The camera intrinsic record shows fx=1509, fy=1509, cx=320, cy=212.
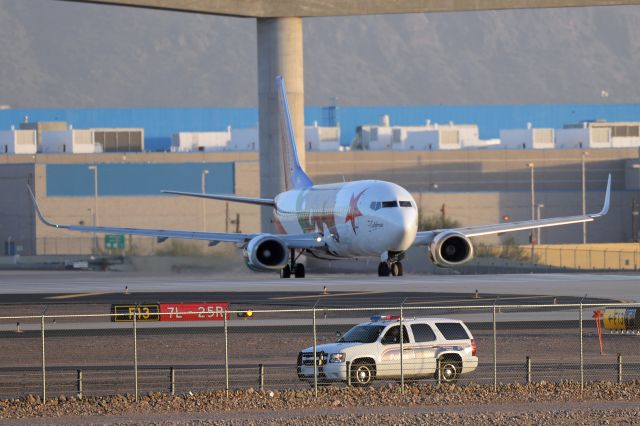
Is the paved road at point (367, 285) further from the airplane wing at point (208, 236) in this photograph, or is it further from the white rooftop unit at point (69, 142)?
the white rooftop unit at point (69, 142)

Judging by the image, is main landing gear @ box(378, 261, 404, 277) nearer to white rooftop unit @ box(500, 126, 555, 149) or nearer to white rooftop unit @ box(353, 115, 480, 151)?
white rooftop unit @ box(353, 115, 480, 151)

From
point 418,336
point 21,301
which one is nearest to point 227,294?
point 21,301

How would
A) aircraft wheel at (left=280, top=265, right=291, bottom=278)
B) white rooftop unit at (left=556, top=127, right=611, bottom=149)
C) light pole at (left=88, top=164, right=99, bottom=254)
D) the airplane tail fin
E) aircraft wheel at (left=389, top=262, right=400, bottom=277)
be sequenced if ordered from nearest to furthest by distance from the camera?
aircraft wheel at (left=389, top=262, right=400, bottom=277) → aircraft wheel at (left=280, top=265, right=291, bottom=278) → the airplane tail fin → light pole at (left=88, top=164, right=99, bottom=254) → white rooftop unit at (left=556, top=127, right=611, bottom=149)

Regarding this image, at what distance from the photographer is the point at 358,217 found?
68.7 m

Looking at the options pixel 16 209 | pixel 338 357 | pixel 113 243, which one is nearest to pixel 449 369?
pixel 338 357

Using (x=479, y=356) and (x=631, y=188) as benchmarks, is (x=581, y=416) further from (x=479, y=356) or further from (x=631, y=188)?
(x=631, y=188)

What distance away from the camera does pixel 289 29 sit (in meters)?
91.9

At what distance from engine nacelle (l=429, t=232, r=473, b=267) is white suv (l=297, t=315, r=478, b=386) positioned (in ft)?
107

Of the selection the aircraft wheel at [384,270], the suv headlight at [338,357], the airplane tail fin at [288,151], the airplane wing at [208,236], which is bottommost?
the suv headlight at [338,357]

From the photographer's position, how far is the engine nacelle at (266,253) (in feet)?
239

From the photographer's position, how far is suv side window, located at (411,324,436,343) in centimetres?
3819

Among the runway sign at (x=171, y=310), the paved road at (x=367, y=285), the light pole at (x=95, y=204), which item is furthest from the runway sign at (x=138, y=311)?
the light pole at (x=95, y=204)

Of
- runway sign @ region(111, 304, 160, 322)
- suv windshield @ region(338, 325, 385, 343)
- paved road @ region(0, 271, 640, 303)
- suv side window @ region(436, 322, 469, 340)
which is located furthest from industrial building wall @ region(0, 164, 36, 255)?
suv side window @ region(436, 322, 469, 340)

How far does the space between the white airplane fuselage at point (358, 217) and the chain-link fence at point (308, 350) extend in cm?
1104
